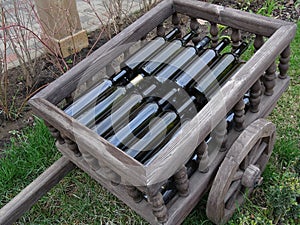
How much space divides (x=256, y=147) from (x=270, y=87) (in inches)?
10.4

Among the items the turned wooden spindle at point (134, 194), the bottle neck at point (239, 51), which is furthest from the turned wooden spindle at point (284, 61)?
the turned wooden spindle at point (134, 194)

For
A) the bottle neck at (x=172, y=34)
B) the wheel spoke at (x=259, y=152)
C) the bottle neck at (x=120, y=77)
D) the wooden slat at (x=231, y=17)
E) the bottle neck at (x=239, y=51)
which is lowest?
the wheel spoke at (x=259, y=152)

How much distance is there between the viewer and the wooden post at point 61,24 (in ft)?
7.06

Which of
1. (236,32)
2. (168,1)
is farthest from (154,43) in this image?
(236,32)

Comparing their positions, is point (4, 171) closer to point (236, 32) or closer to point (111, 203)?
point (111, 203)

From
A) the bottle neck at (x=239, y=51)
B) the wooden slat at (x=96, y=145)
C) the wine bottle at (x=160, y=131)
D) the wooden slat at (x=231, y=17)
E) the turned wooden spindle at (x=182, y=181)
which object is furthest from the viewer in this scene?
the bottle neck at (x=239, y=51)

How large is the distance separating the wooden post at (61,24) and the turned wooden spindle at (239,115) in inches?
43.8

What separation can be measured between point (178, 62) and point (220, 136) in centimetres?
36

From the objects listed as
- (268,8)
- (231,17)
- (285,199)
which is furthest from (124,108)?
(268,8)

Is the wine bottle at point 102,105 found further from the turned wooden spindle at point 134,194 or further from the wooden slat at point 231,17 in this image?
the wooden slat at point 231,17

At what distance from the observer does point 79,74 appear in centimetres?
141

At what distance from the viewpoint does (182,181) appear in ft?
3.87

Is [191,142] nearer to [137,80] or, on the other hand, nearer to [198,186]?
[198,186]

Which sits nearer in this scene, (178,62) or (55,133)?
(55,133)
